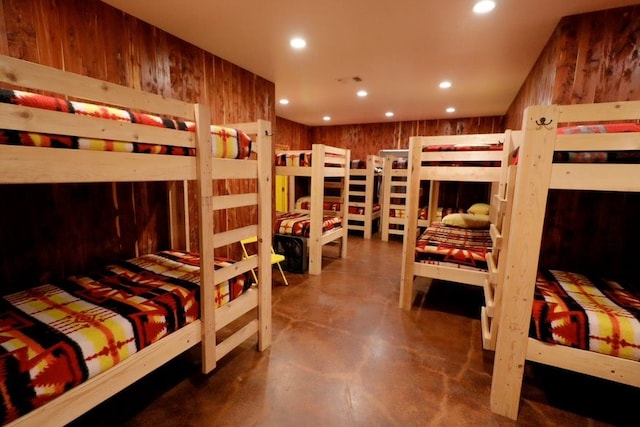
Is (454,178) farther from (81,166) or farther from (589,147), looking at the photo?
(81,166)

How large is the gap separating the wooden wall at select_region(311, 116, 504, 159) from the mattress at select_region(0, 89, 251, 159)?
5.72m

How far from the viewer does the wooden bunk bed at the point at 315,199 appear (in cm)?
373

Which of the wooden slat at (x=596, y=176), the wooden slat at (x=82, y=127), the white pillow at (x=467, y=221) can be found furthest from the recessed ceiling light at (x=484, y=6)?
the white pillow at (x=467, y=221)

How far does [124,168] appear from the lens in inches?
50.2

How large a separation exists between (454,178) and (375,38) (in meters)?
1.47

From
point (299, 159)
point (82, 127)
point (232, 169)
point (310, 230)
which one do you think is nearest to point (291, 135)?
point (299, 159)

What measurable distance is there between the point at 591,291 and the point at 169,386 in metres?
2.73

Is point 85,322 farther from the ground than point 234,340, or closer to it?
farther from the ground

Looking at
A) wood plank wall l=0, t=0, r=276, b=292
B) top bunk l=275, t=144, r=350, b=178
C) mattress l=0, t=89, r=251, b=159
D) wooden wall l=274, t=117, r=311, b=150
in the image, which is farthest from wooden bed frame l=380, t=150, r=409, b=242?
mattress l=0, t=89, r=251, b=159

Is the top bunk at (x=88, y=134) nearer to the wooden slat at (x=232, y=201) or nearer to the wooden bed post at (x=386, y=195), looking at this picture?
the wooden slat at (x=232, y=201)

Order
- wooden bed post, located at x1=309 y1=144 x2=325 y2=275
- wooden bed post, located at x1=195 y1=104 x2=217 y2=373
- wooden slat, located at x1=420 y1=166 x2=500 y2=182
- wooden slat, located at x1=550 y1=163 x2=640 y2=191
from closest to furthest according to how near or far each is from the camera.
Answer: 1. wooden slat, located at x1=550 y1=163 x2=640 y2=191
2. wooden bed post, located at x1=195 y1=104 x2=217 y2=373
3. wooden slat, located at x1=420 y1=166 x2=500 y2=182
4. wooden bed post, located at x1=309 y1=144 x2=325 y2=275

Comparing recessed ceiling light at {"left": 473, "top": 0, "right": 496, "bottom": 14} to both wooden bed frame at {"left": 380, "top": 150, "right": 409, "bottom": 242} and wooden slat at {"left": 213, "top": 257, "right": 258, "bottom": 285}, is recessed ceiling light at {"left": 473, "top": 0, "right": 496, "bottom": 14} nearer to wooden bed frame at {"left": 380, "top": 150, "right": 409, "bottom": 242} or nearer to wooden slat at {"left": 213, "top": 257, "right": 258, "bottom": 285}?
wooden slat at {"left": 213, "top": 257, "right": 258, "bottom": 285}

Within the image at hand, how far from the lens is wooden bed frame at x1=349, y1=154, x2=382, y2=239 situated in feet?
18.7

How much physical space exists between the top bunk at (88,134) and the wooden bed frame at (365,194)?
14.2ft
